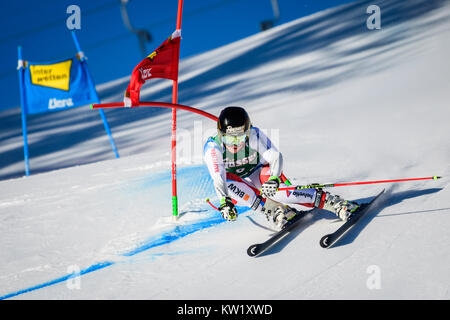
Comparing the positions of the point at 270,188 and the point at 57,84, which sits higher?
the point at 57,84

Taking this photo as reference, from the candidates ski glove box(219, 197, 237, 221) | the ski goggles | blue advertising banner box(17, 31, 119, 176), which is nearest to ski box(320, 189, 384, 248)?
ski glove box(219, 197, 237, 221)

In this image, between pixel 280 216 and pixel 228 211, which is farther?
pixel 280 216

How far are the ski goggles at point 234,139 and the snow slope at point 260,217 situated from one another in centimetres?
67

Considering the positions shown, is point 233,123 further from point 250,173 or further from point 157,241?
point 157,241

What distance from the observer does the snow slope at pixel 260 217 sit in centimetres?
237

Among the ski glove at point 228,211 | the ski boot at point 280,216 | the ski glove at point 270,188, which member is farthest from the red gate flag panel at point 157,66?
the ski boot at point 280,216

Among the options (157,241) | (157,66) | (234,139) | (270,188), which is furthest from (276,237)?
(157,66)

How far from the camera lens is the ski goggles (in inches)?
113

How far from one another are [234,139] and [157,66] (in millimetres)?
939

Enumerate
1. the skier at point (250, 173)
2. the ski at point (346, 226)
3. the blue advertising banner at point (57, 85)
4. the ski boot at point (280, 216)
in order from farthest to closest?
1. the blue advertising banner at point (57, 85)
2. the ski boot at point (280, 216)
3. the skier at point (250, 173)
4. the ski at point (346, 226)

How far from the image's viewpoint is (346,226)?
273cm

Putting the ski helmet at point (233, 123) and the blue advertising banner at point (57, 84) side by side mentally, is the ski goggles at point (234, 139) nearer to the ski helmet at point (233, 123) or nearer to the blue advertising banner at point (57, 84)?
the ski helmet at point (233, 123)
